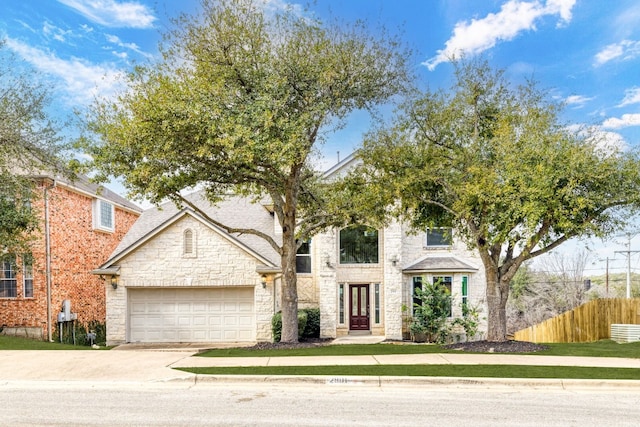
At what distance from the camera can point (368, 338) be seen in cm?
2188

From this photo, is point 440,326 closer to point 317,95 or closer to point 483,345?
point 483,345

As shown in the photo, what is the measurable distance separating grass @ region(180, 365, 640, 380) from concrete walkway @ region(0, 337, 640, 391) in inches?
12.7

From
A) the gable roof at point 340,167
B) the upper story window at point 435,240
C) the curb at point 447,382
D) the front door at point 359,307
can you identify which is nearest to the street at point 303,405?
the curb at point 447,382

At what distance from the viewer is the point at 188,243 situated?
20.6 meters

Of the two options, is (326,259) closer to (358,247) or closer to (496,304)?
(358,247)

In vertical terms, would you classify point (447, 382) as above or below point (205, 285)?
below

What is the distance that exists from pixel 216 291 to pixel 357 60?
33.9 ft

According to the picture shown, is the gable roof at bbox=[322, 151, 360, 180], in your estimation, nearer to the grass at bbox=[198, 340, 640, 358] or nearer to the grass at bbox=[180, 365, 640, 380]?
the grass at bbox=[198, 340, 640, 358]

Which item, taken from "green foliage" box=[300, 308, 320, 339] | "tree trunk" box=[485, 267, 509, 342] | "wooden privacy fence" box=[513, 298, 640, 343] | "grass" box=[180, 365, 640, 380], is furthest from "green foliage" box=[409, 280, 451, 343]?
"grass" box=[180, 365, 640, 380]

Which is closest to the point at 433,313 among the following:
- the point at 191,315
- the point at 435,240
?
the point at 435,240

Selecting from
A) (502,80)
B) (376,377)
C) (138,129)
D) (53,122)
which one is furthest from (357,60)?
(53,122)

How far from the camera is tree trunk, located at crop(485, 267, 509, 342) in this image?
51.1ft

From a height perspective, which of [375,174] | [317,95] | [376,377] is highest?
[317,95]

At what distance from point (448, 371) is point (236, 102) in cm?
821
